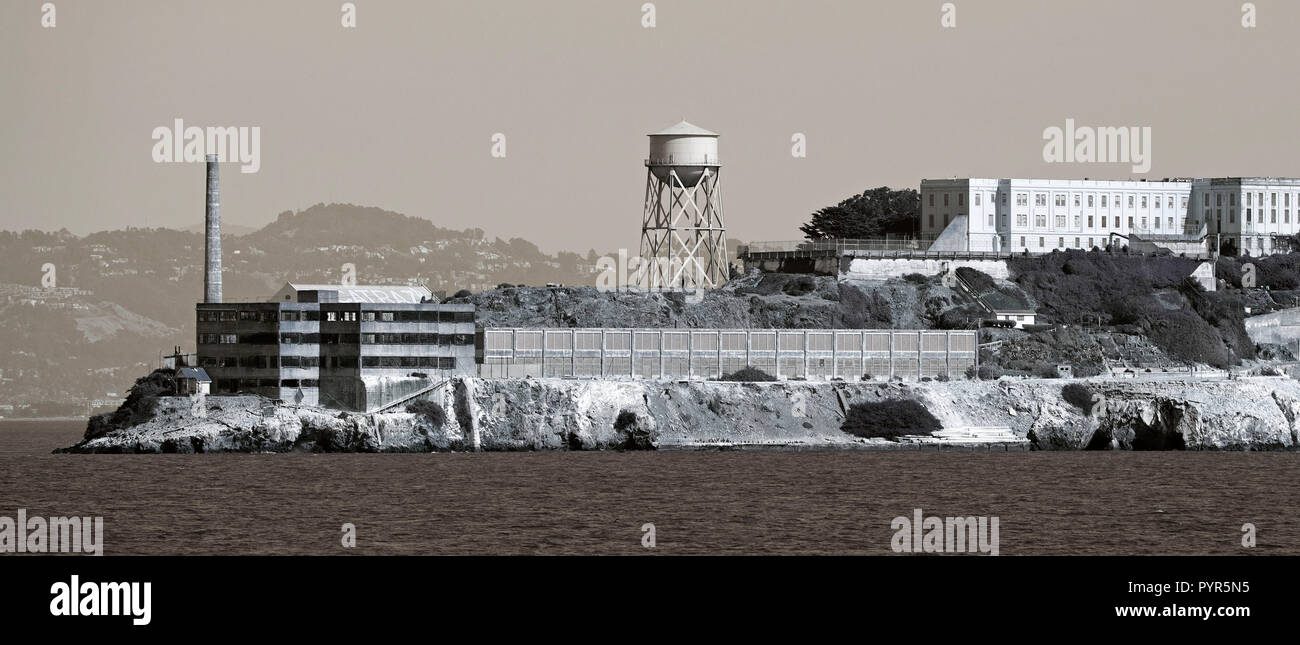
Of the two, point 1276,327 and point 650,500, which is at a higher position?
point 1276,327

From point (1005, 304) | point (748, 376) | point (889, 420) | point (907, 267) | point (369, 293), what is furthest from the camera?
point (907, 267)

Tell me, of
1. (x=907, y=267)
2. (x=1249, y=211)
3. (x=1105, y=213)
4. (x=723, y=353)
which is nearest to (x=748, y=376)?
(x=723, y=353)

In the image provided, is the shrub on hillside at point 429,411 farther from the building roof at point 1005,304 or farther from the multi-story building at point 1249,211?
the multi-story building at point 1249,211

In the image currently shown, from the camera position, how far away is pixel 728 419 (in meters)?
124

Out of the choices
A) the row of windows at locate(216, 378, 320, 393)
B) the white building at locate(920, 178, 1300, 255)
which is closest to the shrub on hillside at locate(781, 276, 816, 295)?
the white building at locate(920, 178, 1300, 255)

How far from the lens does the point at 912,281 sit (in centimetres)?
16162

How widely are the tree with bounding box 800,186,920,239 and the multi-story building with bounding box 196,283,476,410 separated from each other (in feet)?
199

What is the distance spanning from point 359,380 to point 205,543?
5514cm

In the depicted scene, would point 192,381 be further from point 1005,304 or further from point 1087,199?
point 1087,199

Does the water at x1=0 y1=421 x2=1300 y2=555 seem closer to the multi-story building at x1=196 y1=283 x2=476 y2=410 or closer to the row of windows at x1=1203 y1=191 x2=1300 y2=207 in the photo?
the multi-story building at x1=196 y1=283 x2=476 y2=410

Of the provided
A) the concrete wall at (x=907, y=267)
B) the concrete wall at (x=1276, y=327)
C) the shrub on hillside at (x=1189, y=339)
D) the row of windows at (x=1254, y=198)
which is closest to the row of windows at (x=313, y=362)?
the concrete wall at (x=907, y=267)

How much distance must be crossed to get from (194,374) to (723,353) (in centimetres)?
3501

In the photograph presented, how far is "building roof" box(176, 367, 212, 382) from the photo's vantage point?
120 meters
